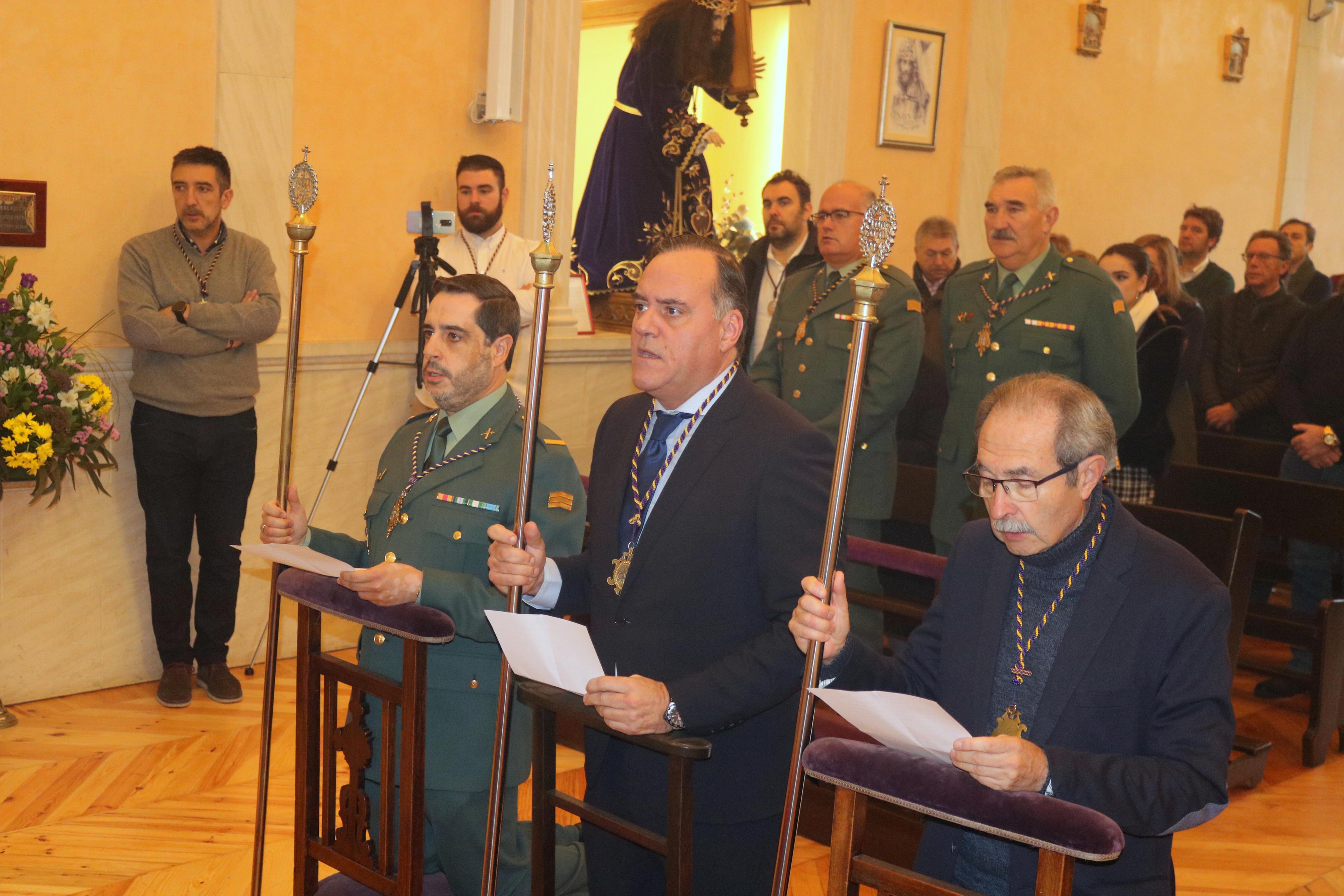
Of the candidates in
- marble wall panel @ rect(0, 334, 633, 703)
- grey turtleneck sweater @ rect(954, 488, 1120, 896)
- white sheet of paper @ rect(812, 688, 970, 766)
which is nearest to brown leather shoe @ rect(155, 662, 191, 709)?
marble wall panel @ rect(0, 334, 633, 703)

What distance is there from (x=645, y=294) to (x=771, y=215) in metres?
3.28

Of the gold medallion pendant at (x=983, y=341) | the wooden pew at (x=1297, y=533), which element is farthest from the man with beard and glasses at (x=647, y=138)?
the wooden pew at (x=1297, y=533)

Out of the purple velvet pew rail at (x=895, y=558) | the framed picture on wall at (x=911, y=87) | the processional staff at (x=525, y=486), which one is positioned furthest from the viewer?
the framed picture on wall at (x=911, y=87)

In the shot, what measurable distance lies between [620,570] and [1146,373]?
345 cm

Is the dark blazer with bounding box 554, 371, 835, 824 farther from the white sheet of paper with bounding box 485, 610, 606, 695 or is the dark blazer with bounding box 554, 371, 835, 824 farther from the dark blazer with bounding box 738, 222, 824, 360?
the dark blazer with bounding box 738, 222, 824, 360

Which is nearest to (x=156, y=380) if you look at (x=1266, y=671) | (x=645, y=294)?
(x=645, y=294)

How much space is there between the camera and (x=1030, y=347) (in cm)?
428

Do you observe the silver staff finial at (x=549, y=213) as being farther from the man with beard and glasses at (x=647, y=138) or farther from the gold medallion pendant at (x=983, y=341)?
the man with beard and glasses at (x=647, y=138)

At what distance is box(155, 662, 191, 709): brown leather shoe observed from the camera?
4586 millimetres

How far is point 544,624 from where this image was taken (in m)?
1.98

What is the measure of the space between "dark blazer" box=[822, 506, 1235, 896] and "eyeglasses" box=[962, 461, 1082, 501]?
0.42 ft

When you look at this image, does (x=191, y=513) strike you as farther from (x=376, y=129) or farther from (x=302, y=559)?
(x=302, y=559)

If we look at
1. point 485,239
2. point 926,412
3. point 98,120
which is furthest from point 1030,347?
point 98,120

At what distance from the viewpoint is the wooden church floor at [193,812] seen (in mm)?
3365
